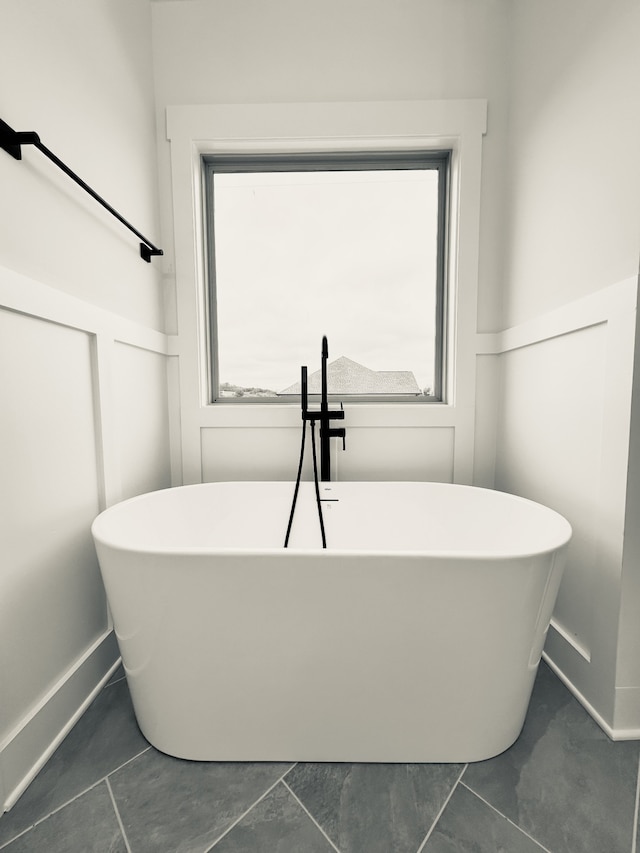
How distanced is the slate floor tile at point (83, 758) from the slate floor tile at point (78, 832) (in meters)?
0.03

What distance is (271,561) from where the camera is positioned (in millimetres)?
837

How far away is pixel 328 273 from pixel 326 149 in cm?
48

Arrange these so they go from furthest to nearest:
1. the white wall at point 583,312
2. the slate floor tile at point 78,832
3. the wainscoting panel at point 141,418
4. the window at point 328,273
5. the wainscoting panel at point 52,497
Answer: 1. the window at point 328,273
2. the wainscoting panel at point 141,418
3. the white wall at point 583,312
4. the wainscoting panel at point 52,497
5. the slate floor tile at point 78,832

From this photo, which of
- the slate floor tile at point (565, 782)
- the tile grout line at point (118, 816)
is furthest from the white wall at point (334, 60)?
the tile grout line at point (118, 816)

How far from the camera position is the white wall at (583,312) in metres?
1.00

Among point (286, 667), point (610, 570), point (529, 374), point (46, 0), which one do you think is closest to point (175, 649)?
point (286, 667)

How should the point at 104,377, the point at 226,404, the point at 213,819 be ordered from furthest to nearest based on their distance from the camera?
the point at 226,404, the point at 104,377, the point at 213,819

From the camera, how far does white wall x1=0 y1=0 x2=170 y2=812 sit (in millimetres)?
894

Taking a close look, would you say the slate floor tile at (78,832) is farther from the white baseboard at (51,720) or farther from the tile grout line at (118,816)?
the white baseboard at (51,720)

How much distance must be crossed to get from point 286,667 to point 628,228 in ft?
4.32

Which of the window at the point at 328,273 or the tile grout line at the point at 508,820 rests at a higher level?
the window at the point at 328,273

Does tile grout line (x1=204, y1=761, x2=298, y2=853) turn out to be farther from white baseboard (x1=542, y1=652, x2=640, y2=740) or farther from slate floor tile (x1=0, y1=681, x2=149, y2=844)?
white baseboard (x1=542, y1=652, x2=640, y2=740)

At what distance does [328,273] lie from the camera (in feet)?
6.08

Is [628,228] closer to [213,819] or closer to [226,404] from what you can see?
[226,404]
